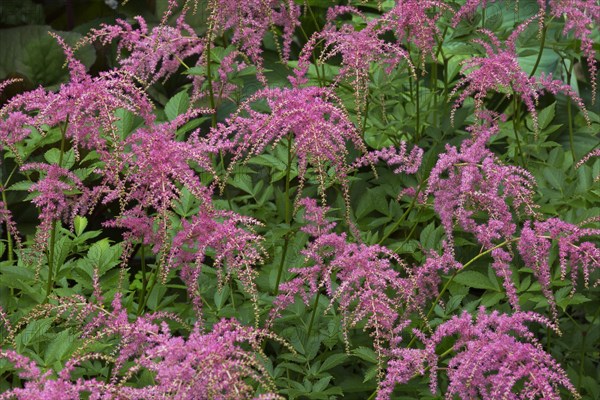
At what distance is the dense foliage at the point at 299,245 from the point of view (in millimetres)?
2102

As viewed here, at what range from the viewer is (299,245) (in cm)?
284

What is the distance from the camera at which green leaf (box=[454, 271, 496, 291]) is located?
104 inches

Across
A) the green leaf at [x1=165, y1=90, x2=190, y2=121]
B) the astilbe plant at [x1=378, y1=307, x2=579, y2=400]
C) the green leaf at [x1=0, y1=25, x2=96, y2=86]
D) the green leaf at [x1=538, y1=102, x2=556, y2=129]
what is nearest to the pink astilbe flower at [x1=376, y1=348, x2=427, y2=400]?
the astilbe plant at [x1=378, y1=307, x2=579, y2=400]

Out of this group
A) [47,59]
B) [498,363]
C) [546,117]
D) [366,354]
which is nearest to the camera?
[498,363]

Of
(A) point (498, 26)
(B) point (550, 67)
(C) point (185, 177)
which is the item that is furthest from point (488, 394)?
(B) point (550, 67)

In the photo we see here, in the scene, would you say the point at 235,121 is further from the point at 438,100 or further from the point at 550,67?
the point at 550,67

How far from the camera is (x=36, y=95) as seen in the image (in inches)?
92.7

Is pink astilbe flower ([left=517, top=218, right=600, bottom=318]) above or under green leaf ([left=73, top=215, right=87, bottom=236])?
above

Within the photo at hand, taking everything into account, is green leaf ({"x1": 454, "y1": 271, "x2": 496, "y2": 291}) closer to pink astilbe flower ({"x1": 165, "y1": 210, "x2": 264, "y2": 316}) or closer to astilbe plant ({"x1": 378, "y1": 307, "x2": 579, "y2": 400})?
astilbe plant ({"x1": 378, "y1": 307, "x2": 579, "y2": 400})

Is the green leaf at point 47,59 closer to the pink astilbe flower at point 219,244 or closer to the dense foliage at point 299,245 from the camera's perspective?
the dense foliage at point 299,245

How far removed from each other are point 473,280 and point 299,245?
1.75 feet

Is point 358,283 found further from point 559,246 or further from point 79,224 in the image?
point 79,224

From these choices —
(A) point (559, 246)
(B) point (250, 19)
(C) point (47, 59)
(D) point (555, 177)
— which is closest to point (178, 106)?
(B) point (250, 19)

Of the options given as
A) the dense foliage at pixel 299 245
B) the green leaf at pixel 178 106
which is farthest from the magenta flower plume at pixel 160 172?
the green leaf at pixel 178 106
